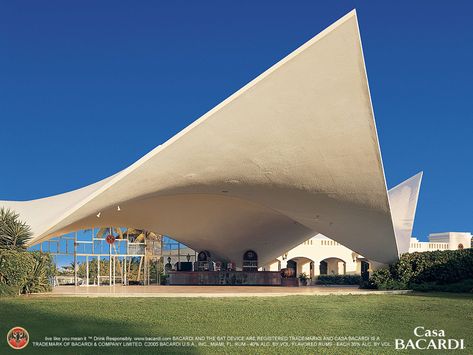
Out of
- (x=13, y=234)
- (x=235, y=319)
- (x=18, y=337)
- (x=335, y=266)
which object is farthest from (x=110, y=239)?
(x=335, y=266)

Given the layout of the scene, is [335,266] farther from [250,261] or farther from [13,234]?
[13,234]

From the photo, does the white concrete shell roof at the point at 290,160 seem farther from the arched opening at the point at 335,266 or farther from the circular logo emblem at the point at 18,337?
the arched opening at the point at 335,266

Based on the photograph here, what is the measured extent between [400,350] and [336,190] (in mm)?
11593

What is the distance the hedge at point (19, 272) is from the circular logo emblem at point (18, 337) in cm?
764

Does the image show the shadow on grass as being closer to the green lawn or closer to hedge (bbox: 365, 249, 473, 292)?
the green lawn

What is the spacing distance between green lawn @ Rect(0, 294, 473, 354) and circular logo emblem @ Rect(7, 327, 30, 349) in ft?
0.40

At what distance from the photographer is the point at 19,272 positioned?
57.8ft

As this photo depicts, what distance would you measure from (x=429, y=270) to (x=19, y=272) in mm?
14514

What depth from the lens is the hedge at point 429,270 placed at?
840 inches

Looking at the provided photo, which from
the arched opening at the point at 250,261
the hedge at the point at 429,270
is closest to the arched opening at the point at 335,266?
the arched opening at the point at 250,261

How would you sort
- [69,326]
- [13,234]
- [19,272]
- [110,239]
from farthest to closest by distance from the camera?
[110,239]
[13,234]
[19,272]
[69,326]

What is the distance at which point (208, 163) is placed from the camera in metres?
18.3

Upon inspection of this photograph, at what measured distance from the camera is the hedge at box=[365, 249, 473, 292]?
70.0 feet

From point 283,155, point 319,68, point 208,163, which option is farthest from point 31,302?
point 319,68
